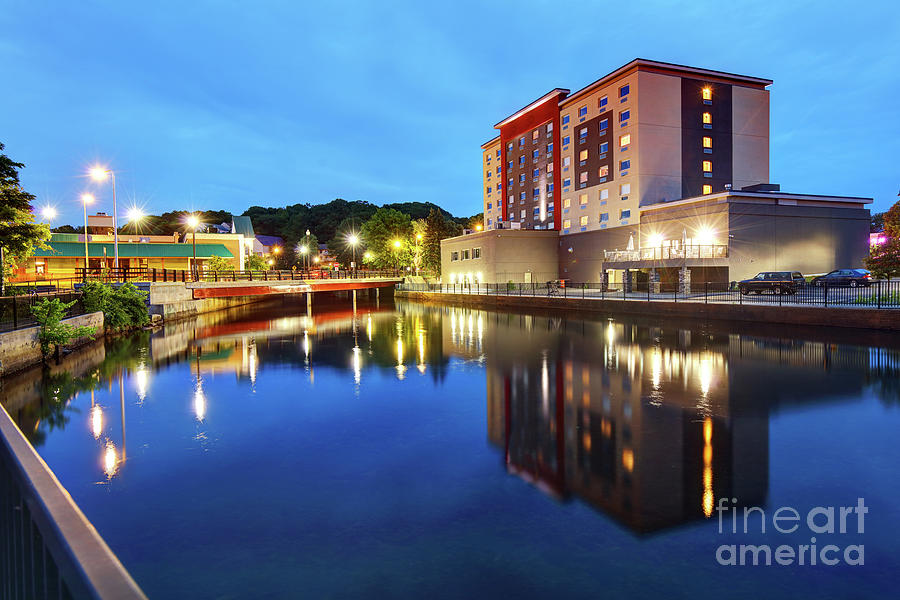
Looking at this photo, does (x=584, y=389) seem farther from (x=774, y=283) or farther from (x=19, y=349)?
(x=774, y=283)

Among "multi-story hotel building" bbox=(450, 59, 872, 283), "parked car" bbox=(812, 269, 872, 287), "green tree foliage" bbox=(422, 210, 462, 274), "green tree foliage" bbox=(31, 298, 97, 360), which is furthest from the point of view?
"green tree foliage" bbox=(422, 210, 462, 274)

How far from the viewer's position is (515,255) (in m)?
67.2

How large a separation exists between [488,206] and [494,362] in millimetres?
71629

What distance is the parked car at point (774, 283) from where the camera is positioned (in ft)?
131

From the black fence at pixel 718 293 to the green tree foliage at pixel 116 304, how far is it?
32.2m

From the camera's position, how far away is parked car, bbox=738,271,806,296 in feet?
131

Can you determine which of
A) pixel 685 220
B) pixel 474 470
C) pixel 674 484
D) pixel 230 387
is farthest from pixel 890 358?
pixel 685 220

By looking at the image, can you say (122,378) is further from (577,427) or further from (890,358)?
(890,358)

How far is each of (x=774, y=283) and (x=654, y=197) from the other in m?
19.6

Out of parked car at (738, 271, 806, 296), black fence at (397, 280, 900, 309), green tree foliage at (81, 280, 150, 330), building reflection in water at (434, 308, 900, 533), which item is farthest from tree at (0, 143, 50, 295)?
parked car at (738, 271, 806, 296)

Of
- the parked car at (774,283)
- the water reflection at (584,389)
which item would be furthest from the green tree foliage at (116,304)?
the parked car at (774,283)

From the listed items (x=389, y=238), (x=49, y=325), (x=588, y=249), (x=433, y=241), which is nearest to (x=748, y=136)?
(x=588, y=249)

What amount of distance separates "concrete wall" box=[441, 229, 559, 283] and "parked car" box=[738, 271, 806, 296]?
28.3 meters

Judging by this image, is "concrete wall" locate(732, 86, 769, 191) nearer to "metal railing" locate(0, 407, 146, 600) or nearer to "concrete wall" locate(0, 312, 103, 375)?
"concrete wall" locate(0, 312, 103, 375)
